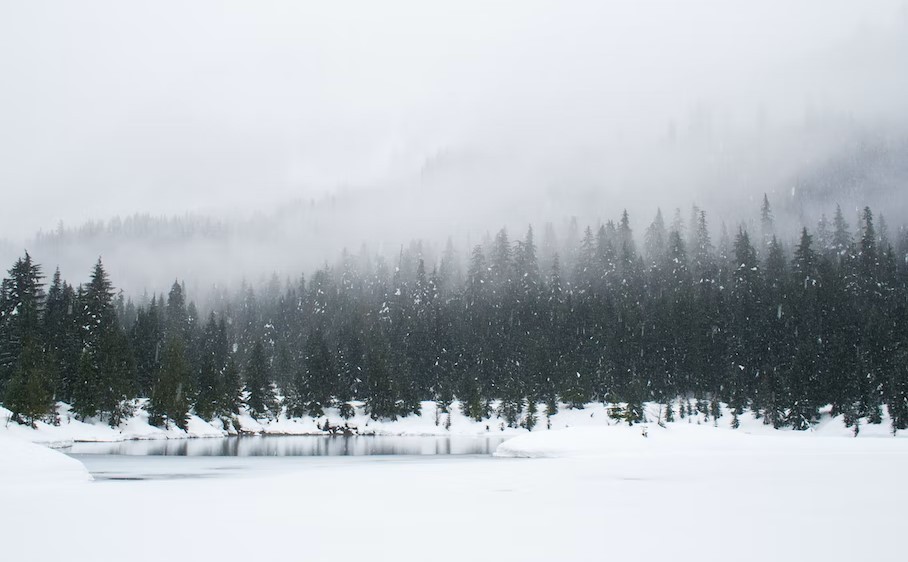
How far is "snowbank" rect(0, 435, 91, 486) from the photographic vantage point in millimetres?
22453

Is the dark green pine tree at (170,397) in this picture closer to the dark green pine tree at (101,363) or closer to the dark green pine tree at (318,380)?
the dark green pine tree at (101,363)

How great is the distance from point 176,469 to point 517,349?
291ft

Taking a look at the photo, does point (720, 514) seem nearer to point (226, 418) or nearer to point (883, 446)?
point (883, 446)

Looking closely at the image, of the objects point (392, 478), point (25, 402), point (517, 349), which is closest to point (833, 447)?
point (392, 478)

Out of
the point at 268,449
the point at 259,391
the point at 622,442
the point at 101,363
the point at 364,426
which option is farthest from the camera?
the point at 364,426

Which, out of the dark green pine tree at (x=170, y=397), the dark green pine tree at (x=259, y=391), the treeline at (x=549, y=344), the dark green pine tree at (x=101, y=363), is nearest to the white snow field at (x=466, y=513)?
the treeline at (x=549, y=344)

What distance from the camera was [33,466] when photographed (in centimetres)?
2356

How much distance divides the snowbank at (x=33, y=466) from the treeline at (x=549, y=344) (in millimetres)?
39998

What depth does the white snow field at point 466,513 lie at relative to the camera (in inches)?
434

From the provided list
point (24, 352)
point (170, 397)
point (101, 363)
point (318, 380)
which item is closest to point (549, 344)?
point (318, 380)

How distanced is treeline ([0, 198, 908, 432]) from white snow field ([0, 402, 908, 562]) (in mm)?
35450

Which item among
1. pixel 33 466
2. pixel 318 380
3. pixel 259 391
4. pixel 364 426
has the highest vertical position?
pixel 318 380

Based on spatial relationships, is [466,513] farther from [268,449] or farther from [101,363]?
[101,363]

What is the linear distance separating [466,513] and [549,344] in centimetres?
10250
